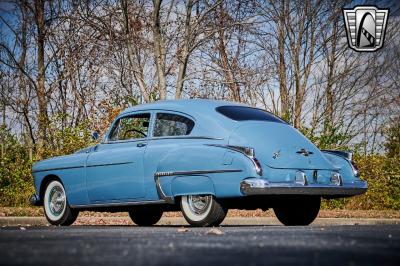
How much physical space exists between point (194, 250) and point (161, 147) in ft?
15.1

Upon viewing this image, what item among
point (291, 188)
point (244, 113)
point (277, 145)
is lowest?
point (291, 188)

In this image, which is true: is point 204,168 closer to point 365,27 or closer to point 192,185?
point 192,185

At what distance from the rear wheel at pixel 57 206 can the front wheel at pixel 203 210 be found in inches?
93.0

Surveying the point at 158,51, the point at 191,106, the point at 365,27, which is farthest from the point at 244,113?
the point at 365,27

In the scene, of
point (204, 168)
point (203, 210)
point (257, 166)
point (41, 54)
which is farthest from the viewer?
point (41, 54)

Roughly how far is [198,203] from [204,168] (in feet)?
2.04

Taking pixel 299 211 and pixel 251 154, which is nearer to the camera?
pixel 251 154

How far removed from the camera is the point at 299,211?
34.7 feet

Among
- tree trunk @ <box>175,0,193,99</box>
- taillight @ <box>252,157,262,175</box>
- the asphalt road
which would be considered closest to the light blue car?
taillight @ <box>252,157,262,175</box>

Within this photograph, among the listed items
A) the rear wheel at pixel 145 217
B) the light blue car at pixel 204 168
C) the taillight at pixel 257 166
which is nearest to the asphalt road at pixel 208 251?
the taillight at pixel 257 166

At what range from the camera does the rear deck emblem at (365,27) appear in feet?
76.3

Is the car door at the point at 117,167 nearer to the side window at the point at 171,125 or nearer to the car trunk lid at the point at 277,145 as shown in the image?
the side window at the point at 171,125

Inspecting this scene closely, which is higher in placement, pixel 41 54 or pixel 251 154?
pixel 41 54

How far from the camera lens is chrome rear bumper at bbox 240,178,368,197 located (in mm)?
8719
